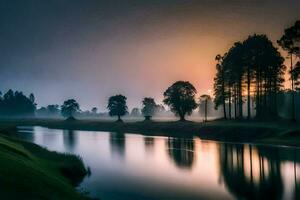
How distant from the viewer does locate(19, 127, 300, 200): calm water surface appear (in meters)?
33.6

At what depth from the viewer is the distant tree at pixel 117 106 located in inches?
7569

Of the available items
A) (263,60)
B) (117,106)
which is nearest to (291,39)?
(263,60)

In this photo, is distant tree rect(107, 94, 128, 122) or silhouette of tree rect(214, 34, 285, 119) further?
distant tree rect(107, 94, 128, 122)

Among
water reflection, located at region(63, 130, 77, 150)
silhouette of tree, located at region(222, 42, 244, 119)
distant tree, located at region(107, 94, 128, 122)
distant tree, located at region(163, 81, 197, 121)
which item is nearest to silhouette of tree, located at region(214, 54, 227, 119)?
silhouette of tree, located at region(222, 42, 244, 119)

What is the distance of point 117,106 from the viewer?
193125 mm

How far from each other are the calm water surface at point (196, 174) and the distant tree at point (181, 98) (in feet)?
278

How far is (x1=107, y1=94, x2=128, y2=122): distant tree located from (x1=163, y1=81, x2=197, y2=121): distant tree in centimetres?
3937

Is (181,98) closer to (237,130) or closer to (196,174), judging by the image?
(237,130)

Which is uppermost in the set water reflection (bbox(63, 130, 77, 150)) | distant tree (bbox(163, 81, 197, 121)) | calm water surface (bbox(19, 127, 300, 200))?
distant tree (bbox(163, 81, 197, 121))

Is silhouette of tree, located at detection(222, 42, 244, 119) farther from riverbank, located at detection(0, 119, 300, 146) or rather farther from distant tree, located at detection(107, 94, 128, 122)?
distant tree, located at detection(107, 94, 128, 122)

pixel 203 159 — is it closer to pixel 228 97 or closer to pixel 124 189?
pixel 124 189

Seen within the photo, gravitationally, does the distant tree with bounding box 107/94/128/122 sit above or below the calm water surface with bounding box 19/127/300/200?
above

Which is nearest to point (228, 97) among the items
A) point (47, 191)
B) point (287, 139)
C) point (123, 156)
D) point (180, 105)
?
point (180, 105)

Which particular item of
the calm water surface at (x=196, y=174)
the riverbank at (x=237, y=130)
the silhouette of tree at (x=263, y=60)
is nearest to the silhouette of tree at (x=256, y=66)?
the silhouette of tree at (x=263, y=60)
